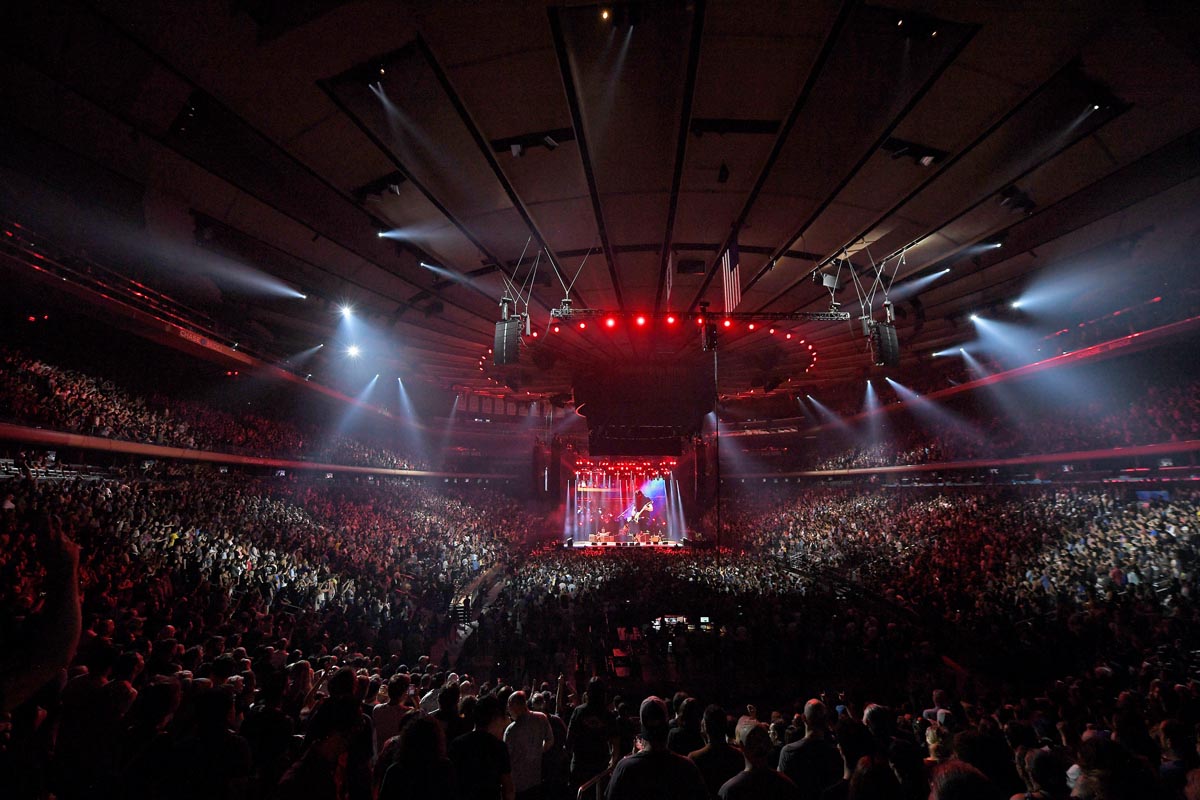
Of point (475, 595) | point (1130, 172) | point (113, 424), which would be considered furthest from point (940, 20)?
point (475, 595)

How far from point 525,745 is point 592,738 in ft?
1.96

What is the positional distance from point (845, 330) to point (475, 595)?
16396mm

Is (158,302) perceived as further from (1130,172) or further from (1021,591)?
(1021,591)

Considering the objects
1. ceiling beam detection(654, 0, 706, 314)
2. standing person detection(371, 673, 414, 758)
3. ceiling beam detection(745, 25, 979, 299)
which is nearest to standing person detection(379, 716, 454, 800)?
standing person detection(371, 673, 414, 758)

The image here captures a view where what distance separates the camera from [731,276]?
→ 33.6 feet

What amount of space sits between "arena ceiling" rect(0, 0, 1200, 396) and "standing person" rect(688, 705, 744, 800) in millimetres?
5688

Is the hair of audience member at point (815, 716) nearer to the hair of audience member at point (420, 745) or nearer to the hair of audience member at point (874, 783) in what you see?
the hair of audience member at point (874, 783)

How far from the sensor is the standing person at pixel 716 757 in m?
3.17

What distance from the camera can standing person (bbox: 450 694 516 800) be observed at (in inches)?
121

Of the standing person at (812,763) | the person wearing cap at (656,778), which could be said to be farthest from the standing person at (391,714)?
the standing person at (812,763)

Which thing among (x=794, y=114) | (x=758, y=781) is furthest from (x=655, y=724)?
(x=794, y=114)

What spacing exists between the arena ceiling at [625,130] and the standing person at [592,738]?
6.03 m

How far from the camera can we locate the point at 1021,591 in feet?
42.1

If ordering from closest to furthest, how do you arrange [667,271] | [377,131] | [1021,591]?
[377,131], [667,271], [1021,591]
